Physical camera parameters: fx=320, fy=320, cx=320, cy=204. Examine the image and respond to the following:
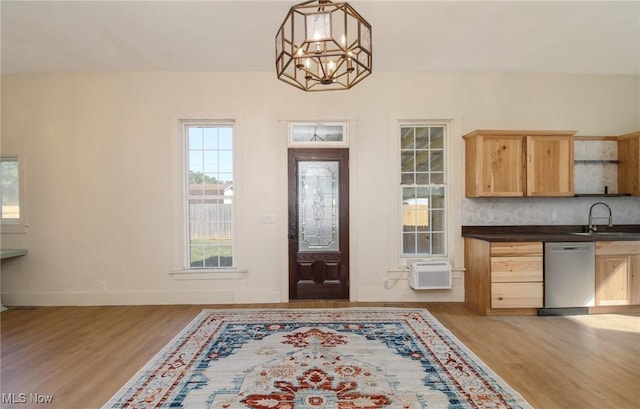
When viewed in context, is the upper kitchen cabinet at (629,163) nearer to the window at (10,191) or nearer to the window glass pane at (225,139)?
the window glass pane at (225,139)

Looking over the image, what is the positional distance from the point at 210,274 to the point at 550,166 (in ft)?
15.0

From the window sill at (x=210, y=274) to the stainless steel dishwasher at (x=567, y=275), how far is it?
146 inches

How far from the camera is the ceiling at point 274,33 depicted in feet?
9.65

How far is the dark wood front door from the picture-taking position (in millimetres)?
4324

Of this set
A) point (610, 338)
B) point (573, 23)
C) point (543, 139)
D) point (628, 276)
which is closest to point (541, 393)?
point (610, 338)

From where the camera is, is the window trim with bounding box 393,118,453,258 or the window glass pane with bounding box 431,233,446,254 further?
the window glass pane with bounding box 431,233,446,254

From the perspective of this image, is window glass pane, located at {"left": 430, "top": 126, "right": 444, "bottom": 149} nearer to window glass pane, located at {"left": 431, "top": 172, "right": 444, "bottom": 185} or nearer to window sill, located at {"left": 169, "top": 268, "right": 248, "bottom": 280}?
window glass pane, located at {"left": 431, "top": 172, "right": 444, "bottom": 185}

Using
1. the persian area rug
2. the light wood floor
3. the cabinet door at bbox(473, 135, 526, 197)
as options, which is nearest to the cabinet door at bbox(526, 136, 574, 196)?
the cabinet door at bbox(473, 135, 526, 197)

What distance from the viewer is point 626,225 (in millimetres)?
4328

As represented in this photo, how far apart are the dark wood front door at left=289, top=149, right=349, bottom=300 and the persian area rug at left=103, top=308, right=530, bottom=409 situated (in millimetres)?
822

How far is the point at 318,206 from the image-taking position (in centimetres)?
436

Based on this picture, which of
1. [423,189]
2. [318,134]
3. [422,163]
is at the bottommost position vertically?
[423,189]

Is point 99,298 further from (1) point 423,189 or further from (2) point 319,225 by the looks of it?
(1) point 423,189

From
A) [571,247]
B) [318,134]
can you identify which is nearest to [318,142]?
[318,134]
